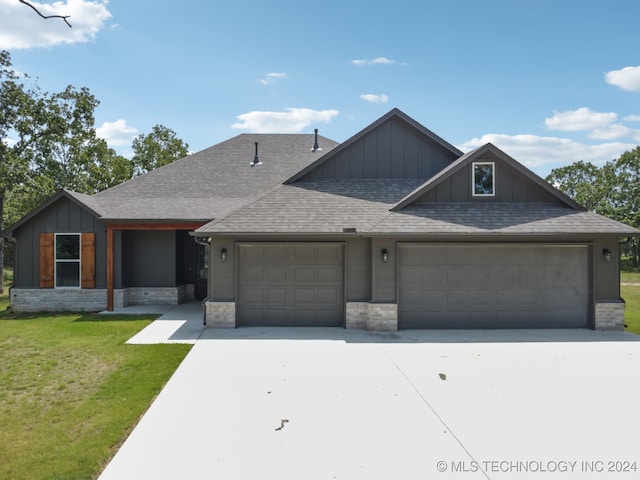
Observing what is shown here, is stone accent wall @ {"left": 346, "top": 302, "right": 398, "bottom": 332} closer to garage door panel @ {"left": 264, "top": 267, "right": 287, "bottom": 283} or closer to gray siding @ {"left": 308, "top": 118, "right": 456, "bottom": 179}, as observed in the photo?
garage door panel @ {"left": 264, "top": 267, "right": 287, "bottom": 283}

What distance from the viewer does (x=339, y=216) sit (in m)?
10.8

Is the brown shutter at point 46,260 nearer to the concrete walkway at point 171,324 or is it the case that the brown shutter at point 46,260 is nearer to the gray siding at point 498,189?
the concrete walkway at point 171,324

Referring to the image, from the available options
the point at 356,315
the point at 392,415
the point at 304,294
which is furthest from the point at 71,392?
the point at 356,315

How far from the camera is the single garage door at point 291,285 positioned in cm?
1052

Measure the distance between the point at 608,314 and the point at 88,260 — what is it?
50.3 feet

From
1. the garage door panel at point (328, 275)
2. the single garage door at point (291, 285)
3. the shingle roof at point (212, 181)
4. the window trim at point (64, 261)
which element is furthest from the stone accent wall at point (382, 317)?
the window trim at point (64, 261)

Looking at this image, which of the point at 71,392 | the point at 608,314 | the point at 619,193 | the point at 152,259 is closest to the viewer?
the point at 71,392

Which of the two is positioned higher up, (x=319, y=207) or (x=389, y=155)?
(x=389, y=155)

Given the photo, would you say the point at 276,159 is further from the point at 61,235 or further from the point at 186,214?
the point at 61,235

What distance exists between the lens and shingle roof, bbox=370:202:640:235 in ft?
32.3

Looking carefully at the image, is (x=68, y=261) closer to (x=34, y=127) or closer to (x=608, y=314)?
(x=34, y=127)

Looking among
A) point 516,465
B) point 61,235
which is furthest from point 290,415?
point 61,235

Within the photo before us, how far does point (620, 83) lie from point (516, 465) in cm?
2155

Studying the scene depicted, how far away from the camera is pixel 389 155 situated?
12.8 meters
